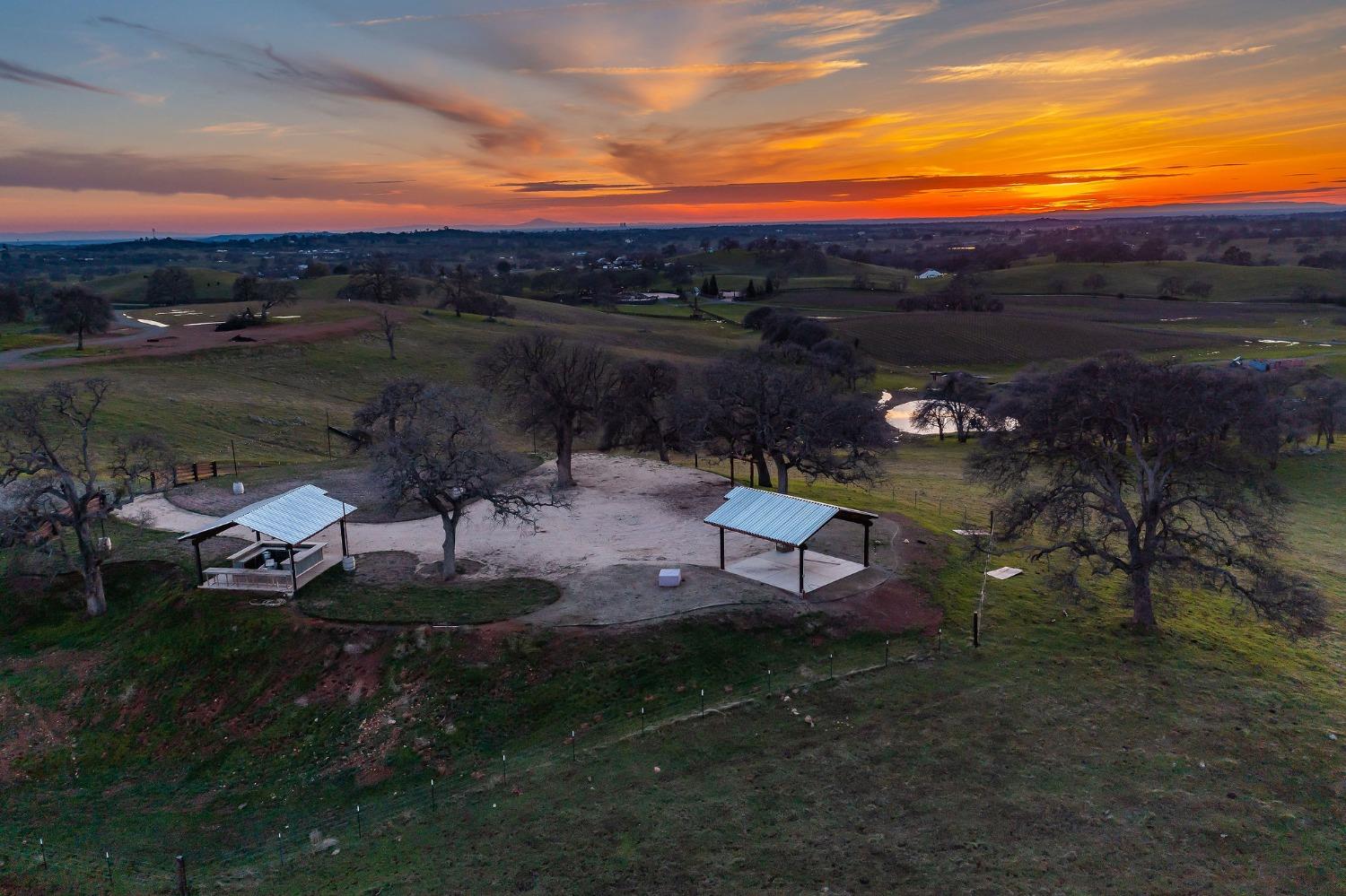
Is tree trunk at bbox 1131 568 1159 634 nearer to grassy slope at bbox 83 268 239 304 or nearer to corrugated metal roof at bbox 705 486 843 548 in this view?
corrugated metal roof at bbox 705 486 843 548

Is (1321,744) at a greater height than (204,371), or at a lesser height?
lesser

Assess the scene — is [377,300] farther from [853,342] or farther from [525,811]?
[525,811]

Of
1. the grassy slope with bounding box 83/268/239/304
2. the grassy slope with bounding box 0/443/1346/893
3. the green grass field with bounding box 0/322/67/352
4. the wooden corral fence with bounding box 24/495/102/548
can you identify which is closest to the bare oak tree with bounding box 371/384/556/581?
the grassy slope with bounding box 0/443/1346/893

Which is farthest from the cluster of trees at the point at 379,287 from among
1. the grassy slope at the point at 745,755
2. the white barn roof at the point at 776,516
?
the white barn roof at the point at 776,516

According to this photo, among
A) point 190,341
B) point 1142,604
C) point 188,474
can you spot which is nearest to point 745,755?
point 1142,604

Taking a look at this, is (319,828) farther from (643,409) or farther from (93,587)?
(643,409)

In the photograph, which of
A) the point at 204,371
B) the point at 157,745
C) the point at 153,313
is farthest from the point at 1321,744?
the point at 153,313
